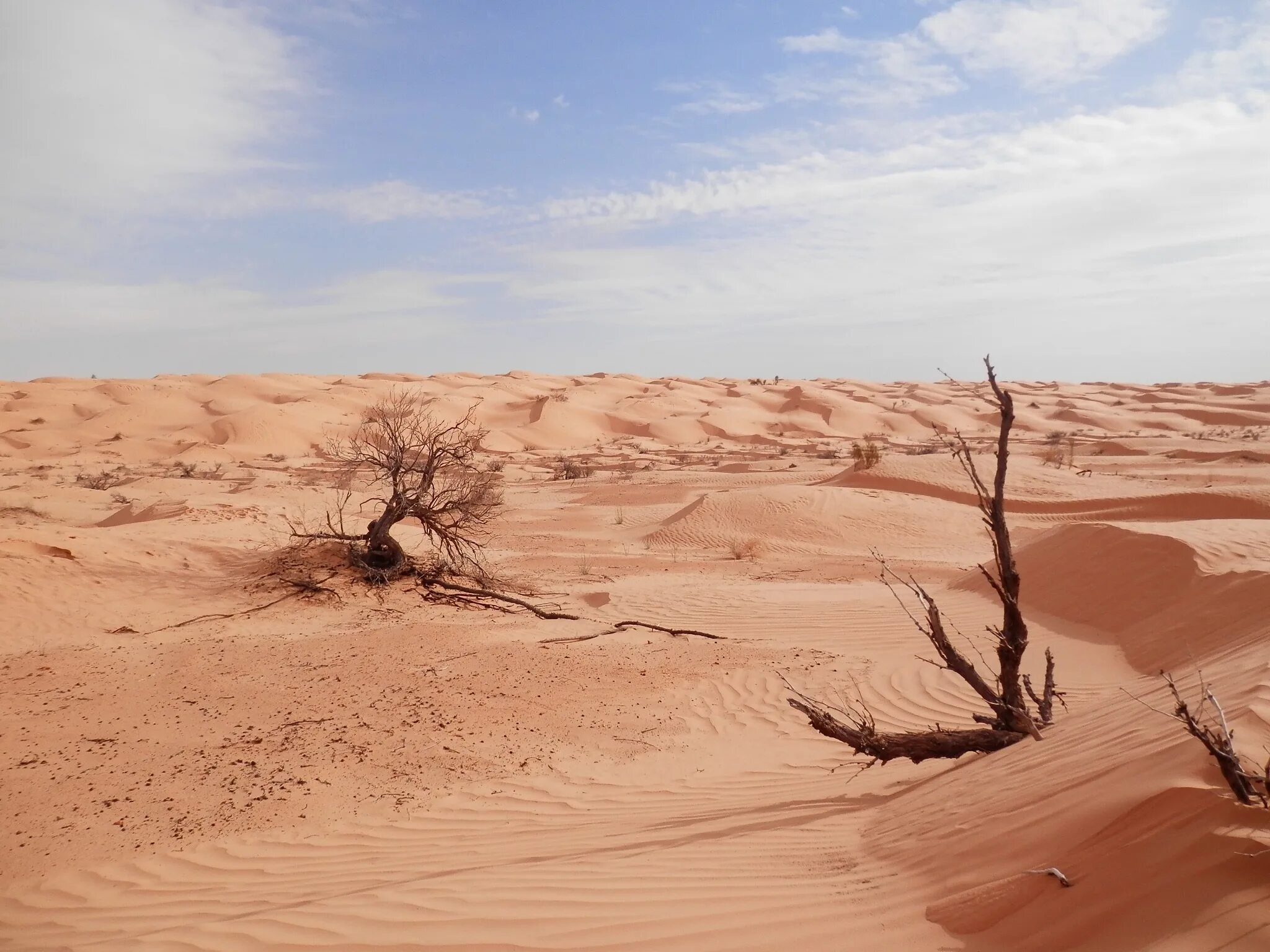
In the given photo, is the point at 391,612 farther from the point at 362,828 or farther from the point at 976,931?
the point at 976,931

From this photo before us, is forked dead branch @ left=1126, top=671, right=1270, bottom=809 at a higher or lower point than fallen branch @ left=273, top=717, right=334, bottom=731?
higher

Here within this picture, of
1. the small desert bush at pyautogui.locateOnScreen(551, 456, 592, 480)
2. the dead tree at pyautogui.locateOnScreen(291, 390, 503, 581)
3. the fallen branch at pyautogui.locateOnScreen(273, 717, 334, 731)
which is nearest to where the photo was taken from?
the fallen branch at pyautogui.locateOnScreen(273, 717, 334, 731)

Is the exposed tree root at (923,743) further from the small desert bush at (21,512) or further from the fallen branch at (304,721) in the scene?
the small desert bush at (21,512)

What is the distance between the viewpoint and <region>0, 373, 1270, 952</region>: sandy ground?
117 inches

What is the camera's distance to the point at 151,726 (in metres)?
6.34

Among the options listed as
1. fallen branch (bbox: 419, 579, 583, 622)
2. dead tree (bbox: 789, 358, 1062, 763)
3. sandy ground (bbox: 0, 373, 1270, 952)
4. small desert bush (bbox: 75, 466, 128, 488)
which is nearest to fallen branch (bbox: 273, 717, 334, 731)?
sandy ground (bbox: 0, 373, 1270, 952)

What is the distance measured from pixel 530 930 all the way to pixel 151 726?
4401 mm

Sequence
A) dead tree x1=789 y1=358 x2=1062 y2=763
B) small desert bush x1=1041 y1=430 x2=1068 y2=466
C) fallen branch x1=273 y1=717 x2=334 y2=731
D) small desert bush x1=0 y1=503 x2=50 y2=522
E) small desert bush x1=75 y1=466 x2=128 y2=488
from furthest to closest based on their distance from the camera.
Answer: small desert bush x1=1041 y1=430 x2=1068 y2=466, small desert bush x1=75 y1=466 x2=128 y2=488, small desert bush x1=0 y1=503 x2=50 y2=522, fallen branch x1=273 y1=717 x2=334 y2=731, dead tree x1=789 y1=358 x2=1062 y2=763

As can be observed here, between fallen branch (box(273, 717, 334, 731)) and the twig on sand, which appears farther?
fallen branch (box(273, 717, 334, 731))

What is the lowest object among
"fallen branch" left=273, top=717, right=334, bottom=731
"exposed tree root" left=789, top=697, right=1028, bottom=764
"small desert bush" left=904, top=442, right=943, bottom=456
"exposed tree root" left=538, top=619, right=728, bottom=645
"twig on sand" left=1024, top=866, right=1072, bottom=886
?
"fallen branch" left=273, top=717, right=334, bottom=731

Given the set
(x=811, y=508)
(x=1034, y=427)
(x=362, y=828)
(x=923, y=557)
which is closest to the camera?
(x=362, y=828)

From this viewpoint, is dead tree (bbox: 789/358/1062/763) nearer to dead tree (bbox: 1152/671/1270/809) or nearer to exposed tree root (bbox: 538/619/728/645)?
dead tree (bbox: 1152/671/1270/809)

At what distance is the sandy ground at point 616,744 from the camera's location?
2.97m

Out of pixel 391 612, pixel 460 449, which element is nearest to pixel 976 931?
pixel 391 612
